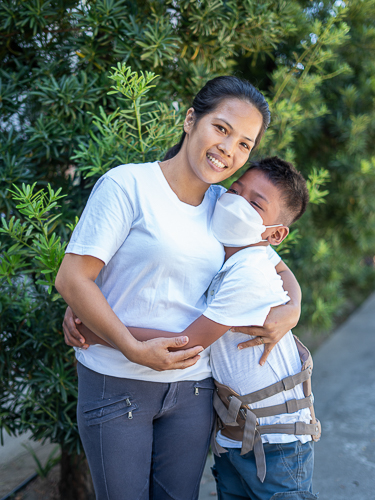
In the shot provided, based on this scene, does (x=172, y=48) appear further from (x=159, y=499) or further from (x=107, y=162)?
(x=159, y=499)

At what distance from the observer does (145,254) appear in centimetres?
142

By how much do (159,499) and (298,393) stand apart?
0.62 m

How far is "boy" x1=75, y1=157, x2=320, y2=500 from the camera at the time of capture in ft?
4.68

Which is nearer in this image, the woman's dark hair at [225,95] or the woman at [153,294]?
the woman at [153,294]

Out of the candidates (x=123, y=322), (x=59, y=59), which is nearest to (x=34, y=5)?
A: (x=59, y=59)

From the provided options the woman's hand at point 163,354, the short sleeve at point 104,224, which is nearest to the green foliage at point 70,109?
the short sleeve at point 104,224

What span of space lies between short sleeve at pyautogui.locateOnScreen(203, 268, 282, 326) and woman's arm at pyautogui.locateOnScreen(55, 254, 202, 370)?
14 cm

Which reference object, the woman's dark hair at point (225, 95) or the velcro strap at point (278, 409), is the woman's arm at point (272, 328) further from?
the woman's dark hair at point (225, 95)

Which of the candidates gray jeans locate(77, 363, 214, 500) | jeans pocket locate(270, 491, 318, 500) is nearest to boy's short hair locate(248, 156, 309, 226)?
gray jeans locate(77, 363, 214, 500)

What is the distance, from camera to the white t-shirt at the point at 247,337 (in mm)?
1413

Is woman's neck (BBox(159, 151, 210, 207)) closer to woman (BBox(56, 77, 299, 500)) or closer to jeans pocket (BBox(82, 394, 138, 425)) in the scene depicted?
woman (BBox(56, 77, 299, 500))

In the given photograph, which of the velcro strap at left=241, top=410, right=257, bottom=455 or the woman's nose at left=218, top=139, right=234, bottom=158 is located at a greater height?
the woman's nose at left=218, top=139, right=234, bottom=158

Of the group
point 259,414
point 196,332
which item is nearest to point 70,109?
point 196,332

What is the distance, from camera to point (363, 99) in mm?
3945
